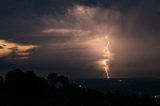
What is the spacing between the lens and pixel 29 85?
330 feet

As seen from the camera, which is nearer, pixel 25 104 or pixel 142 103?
pixel 25 104

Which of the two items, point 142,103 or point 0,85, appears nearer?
point 142,103

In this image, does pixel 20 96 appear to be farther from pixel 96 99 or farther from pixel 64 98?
pixel 96 99

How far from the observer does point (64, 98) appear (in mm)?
93625

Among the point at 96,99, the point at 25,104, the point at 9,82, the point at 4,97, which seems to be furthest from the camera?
the point at 9,82

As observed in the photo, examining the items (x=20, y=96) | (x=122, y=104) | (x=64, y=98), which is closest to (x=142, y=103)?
(x=122, y=104)

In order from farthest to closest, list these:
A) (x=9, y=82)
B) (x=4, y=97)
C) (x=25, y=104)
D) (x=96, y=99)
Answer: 1. (x=9, y=82)
2. (x=96, y=99)
3. (x=4, y=97)
4. (x=25, y=104)

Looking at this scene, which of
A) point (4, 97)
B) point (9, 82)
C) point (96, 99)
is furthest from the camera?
point (9, 82)

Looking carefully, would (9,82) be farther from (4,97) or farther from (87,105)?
(87,105)

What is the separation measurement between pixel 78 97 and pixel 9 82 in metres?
14.4

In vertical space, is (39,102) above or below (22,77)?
below

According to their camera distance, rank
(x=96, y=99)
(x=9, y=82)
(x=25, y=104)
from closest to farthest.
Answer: (x=25, y=104), (x=96, y=99), (x=9, y=82)

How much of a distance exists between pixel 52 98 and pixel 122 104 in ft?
40.2

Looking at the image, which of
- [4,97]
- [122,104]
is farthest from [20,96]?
[122,104]
